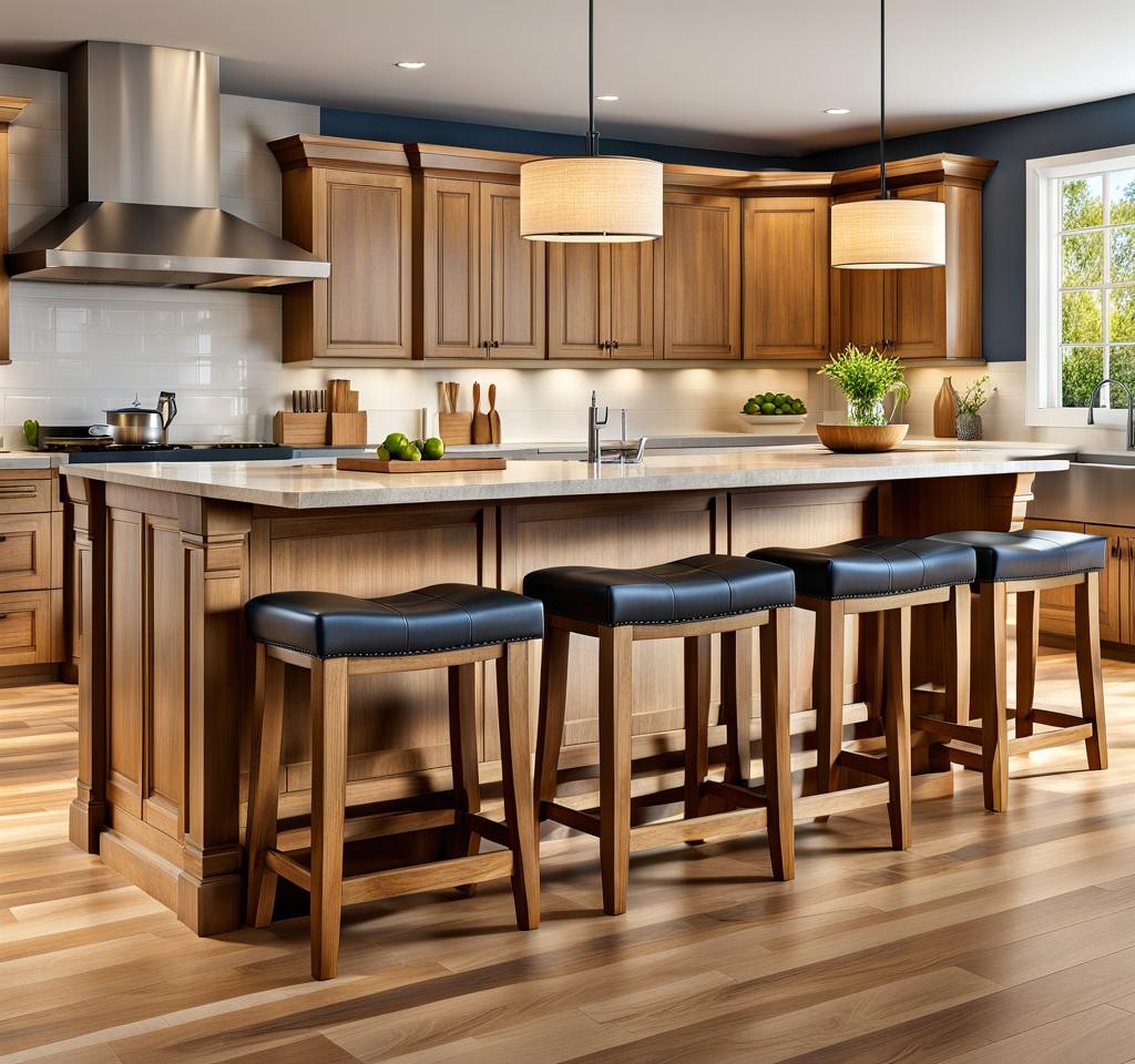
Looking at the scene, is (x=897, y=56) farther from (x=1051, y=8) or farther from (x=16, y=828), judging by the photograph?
(x=16, y=828)

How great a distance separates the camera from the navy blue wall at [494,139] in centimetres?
692

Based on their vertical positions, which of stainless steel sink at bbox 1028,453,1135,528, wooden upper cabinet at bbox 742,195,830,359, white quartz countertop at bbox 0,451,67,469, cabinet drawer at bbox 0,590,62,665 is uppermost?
wooden upper cabinet at bbox 742,195,830,359

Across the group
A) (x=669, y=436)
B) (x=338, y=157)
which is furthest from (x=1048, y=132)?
(x=338, y=157)

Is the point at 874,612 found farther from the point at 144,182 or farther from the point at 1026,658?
the point at 144,182

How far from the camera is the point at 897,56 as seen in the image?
5918 millimetres

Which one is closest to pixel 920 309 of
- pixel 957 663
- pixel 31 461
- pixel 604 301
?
pixel 604 301

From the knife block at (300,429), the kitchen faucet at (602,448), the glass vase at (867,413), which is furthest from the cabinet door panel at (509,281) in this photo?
the kitchen faucet at (602,448)

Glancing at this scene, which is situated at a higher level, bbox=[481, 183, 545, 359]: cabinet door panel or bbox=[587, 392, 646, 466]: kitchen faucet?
bbox=[481, 183, 545, 359]: cabinet door panel

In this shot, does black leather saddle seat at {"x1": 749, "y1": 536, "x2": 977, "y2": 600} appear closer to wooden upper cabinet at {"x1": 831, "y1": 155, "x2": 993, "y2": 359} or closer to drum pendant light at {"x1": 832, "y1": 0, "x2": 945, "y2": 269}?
drum pendant light at {"x1": 832, "y1": 0, "x2": 945, "y2": 269}

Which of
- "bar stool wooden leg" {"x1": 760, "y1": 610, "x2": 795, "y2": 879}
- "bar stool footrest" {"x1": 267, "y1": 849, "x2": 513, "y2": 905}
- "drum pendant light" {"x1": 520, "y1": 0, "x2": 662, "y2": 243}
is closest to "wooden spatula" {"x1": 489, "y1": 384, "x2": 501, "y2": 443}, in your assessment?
"drum pendant light" {"x1": 520, "y1": 0, "x2": 662, "y2": 243}

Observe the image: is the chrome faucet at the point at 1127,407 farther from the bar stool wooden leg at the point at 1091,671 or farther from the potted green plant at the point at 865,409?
the bar stool wooden leg at the point at 1091,671

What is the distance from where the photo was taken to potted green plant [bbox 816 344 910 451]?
14.8ft

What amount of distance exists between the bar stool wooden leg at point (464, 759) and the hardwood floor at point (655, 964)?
0.13 meters

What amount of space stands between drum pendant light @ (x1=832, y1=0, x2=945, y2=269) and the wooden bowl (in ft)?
1.75
